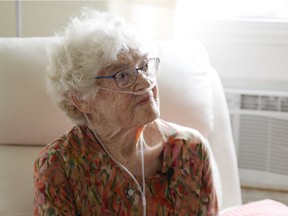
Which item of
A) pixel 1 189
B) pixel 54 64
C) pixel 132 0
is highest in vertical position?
pixel 132 0

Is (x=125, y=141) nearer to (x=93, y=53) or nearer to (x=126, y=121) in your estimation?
(x=126, y=121)

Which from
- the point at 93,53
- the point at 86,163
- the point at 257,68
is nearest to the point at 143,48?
the point at 93,53

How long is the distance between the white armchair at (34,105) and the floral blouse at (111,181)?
251 millimetres

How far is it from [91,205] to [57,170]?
0.14 metres

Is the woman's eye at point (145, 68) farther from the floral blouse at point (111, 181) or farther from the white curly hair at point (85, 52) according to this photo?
the floral blouse at point (111, 181)

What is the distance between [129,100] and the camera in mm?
1300

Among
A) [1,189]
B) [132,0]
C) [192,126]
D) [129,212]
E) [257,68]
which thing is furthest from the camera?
[257,68]

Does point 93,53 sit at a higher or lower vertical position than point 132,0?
lower

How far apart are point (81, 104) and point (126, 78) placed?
0.52ft

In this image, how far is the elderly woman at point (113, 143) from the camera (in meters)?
1.30

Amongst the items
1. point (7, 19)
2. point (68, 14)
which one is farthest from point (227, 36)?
point (7, 19)

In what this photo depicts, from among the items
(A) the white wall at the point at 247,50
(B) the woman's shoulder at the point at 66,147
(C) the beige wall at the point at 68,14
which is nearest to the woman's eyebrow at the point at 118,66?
(B) the woman's shoulder at the point at 66,147

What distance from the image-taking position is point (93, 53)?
4.25ft

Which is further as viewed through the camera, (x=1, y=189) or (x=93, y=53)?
(x=1, y=189)
